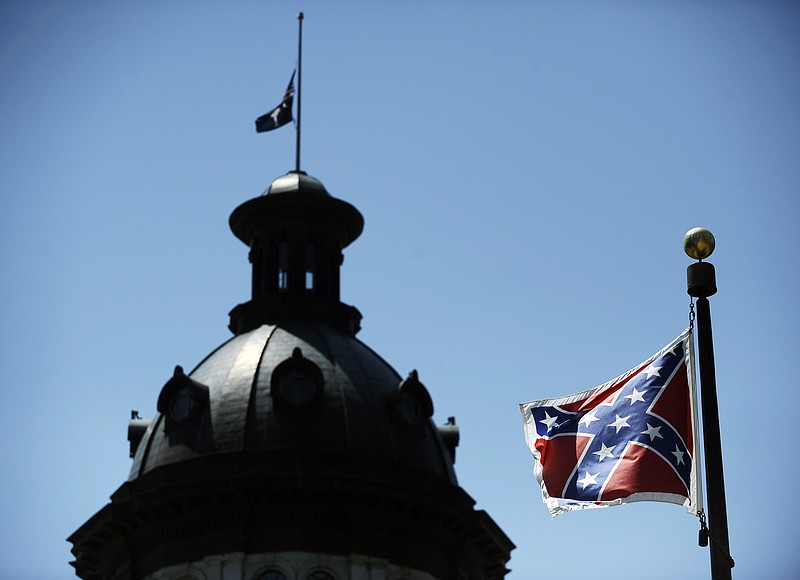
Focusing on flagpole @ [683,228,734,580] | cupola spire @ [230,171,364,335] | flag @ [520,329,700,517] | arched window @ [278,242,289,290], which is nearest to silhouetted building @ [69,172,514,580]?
cupola spire @ [230,171,364,335]

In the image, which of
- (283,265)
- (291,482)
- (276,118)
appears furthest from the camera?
(276,118)

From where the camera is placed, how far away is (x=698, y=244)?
72.7 ft

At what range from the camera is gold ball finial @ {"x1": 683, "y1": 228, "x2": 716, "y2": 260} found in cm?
2214

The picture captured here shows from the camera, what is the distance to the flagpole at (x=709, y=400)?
20906 mm

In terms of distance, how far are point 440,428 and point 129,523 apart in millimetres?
9757

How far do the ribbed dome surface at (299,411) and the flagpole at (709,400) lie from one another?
25.1 meters

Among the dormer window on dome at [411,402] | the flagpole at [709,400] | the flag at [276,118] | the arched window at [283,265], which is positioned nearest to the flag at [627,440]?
the flagpole at [709,400]

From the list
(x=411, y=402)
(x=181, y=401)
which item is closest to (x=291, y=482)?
(x=181, y=401)

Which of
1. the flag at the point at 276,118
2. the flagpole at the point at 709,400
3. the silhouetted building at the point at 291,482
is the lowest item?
the flagpole at the point at 709,400

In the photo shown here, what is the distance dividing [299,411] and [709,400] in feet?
85.8

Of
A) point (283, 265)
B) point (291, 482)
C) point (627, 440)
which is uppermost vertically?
point (283, 265)

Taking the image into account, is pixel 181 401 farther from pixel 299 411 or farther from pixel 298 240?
pixel 298 240

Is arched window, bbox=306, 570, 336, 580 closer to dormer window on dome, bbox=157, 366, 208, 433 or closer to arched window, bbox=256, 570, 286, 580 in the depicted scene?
arched window, bbox=256, 570, 286, 580

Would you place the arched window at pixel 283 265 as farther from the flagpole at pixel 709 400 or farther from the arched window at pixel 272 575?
the flagpole at pixel 709 400
